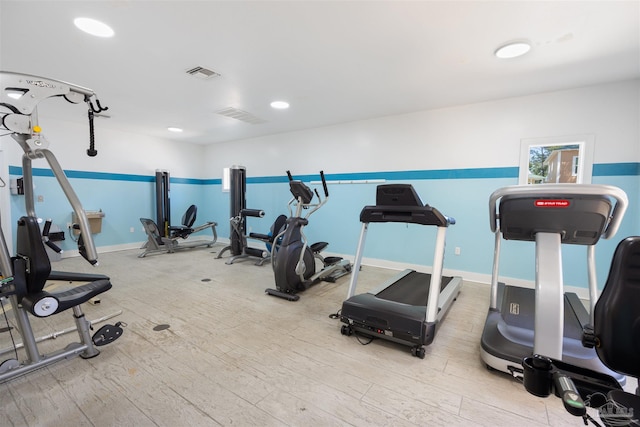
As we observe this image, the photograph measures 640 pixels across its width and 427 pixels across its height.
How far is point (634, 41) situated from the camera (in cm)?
240

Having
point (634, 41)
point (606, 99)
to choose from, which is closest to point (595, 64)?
point (634, 41)

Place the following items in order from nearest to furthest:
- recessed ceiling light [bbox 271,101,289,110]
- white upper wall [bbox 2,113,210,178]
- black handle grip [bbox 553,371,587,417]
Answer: black handle grip [bbox 553,371,587,417], recessed ceiling light [bbox 271,101,289,110], white upper wall [bbox 2,113,210,178]

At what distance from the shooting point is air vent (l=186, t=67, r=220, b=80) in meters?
3.01

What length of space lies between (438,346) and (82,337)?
2888 mm

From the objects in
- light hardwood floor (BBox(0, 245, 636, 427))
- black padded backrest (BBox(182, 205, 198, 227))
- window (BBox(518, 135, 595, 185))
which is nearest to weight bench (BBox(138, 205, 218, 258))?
black padded backrest (BBox(182, 205, 198, 227))

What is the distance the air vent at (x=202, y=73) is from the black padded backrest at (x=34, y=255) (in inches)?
81.7

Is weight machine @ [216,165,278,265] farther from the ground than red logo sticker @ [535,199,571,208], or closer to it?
closer to it

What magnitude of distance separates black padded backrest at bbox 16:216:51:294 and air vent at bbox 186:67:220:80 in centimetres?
207

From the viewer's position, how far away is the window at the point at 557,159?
3.39 m

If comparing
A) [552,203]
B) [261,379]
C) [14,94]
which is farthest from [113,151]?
[552,203]

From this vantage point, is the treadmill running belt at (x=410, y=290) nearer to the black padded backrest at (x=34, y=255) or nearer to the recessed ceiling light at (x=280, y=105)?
the black padded backrest at (x=34, y=255)

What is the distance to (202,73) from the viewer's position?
10.2 feet

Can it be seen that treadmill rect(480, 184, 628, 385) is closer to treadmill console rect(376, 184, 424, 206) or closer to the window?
treadmill console rect(376, 184, 424, 206)

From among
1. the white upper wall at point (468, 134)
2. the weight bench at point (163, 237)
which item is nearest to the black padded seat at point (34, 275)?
the weight bench at point (163, 237)
